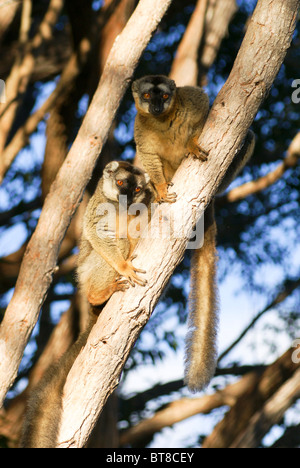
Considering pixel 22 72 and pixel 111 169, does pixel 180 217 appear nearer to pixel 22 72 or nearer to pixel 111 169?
pixel 111 169

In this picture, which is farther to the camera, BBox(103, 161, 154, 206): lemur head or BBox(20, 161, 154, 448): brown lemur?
BBox(103, 161, 154, 206): lemur head

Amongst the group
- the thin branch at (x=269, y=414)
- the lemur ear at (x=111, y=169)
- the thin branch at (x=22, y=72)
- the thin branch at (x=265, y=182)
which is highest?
the thin branch at (x=22, y=72)

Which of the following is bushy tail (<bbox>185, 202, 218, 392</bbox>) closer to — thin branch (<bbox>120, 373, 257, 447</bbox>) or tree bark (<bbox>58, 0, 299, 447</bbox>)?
tree bark (<bbox>58, 0, 299, 447</bbox>)

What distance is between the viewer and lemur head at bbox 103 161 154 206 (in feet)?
14.5

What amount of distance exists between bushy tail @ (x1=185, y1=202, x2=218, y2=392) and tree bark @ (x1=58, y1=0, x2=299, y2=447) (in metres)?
0.74


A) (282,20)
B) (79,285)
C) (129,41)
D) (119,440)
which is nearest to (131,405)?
(119,440)

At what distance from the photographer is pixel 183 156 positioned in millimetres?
4031

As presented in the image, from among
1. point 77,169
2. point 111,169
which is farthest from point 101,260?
point 77,169

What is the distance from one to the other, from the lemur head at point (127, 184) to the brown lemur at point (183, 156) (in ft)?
0.90

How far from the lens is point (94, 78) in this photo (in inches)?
261

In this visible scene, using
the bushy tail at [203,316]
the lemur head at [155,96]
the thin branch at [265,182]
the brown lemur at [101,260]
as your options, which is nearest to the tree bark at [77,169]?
the brown lemur at [101,260]

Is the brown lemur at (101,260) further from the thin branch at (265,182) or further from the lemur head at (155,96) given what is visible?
the thin branch at (265,182)

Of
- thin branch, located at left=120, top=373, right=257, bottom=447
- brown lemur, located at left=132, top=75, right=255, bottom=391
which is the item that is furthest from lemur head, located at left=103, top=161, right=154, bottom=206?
thin branch, located at left=120, top=373, right=257, bottom=447

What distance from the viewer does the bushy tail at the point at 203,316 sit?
154 inches
